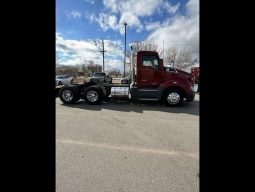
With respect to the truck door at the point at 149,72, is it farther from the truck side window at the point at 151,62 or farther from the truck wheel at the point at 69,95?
the truck wheel at the point at 69,95

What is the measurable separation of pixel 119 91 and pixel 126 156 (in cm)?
793

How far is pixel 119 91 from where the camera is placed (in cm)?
1212

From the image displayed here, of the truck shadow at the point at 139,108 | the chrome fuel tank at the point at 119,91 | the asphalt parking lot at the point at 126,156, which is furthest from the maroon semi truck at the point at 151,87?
the asphalt parking lot at the point at 126,156

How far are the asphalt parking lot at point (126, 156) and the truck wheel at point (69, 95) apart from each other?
4075 mm

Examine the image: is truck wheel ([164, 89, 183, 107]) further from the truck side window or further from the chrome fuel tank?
the chrome fuel tank

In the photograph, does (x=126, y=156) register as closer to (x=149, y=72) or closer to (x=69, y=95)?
(x=149, y=72)

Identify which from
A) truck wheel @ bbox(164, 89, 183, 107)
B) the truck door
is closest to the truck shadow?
truck wheel @ bbox(164, 89, 183, 107)

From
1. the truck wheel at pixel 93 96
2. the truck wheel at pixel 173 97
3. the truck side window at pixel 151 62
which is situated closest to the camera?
the truck wheel at pixel 173 97

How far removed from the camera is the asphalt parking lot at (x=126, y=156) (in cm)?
321
